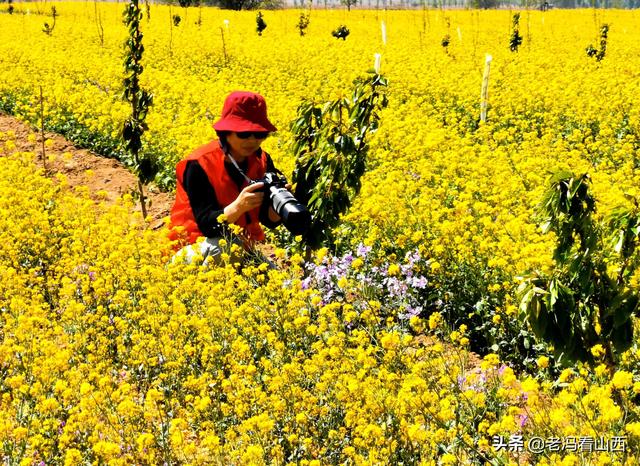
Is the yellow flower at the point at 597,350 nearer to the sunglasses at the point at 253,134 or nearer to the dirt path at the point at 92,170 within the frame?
the sunglasses at the point at 253,134

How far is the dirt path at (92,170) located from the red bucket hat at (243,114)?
2.84 metres

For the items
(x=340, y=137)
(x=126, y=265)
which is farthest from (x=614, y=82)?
(x=126, y=265)

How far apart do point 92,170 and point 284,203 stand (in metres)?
5.17

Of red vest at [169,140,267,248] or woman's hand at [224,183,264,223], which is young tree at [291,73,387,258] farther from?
woman's hand at [224,183,264,223]

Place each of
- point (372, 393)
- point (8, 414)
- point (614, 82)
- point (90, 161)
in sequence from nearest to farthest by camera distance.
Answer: point (372, 393)
point (8, 414)
point (90, 161)
point (614, 82)

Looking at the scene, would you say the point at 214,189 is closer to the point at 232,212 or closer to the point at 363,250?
the point at 232,212

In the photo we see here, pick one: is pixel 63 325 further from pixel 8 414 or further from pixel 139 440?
pixel 139 440

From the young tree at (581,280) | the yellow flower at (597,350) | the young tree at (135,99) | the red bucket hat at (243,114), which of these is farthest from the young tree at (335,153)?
the young tree at (135,99)

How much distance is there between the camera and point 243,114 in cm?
455

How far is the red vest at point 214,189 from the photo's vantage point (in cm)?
486

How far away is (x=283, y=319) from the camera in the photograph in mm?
4176

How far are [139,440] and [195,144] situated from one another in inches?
216

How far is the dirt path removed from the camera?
7.79 m

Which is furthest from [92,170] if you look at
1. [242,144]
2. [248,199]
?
[248,199]
